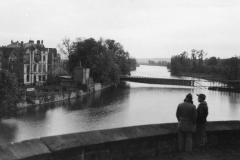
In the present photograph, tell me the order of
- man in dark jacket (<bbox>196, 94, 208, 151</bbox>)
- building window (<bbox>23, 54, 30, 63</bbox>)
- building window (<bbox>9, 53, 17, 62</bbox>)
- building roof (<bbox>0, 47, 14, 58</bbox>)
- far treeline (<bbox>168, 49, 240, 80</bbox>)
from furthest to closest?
far treeline (<bbox>168, 49, 240, 80</bbox>), building window (<bbox>23, 54, 30, 63</bbox>), building window (<bbox>9, 53, 17, 62</bbox>), building roof (<bbox>0, 47, 14, 58</bbox>), man in dark jacket (<bbox>196, 94, 208, 151</bbox>)

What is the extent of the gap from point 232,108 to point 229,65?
69.0 m

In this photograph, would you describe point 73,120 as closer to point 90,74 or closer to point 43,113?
point 43,113

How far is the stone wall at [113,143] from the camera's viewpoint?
5.26 meters

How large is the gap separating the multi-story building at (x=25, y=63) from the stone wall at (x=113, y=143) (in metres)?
55.3

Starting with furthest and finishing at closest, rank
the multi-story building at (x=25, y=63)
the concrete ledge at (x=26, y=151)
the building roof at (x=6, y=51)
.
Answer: the building roof at (x=6, y=51) < the multi-story building at (x=25, y=63) < the concrete ledge at (x=26, y=151)

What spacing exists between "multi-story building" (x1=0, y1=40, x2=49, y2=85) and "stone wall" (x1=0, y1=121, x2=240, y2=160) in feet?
181

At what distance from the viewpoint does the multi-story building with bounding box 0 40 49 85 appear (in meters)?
59.3

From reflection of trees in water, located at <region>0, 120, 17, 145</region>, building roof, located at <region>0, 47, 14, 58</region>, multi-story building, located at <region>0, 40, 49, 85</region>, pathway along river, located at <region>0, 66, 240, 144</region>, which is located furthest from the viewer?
building roof, located at <region>0, 47, 14, 58</region>

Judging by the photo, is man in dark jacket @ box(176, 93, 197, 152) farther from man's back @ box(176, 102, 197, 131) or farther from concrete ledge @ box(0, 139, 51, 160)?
concrete ledge @ box(0, 139, 51, 160)

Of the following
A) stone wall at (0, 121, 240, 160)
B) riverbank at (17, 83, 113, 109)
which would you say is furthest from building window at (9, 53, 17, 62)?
stone wall at (0, 121, 240, 160)

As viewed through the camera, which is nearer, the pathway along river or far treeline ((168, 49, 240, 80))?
the pathway along river

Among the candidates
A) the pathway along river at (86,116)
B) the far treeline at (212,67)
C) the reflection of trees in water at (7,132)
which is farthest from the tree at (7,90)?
the far treeline at (212,67)

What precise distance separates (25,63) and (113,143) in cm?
5717

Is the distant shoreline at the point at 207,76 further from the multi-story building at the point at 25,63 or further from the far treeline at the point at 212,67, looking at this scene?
the multi-story building at the point at 25,63
